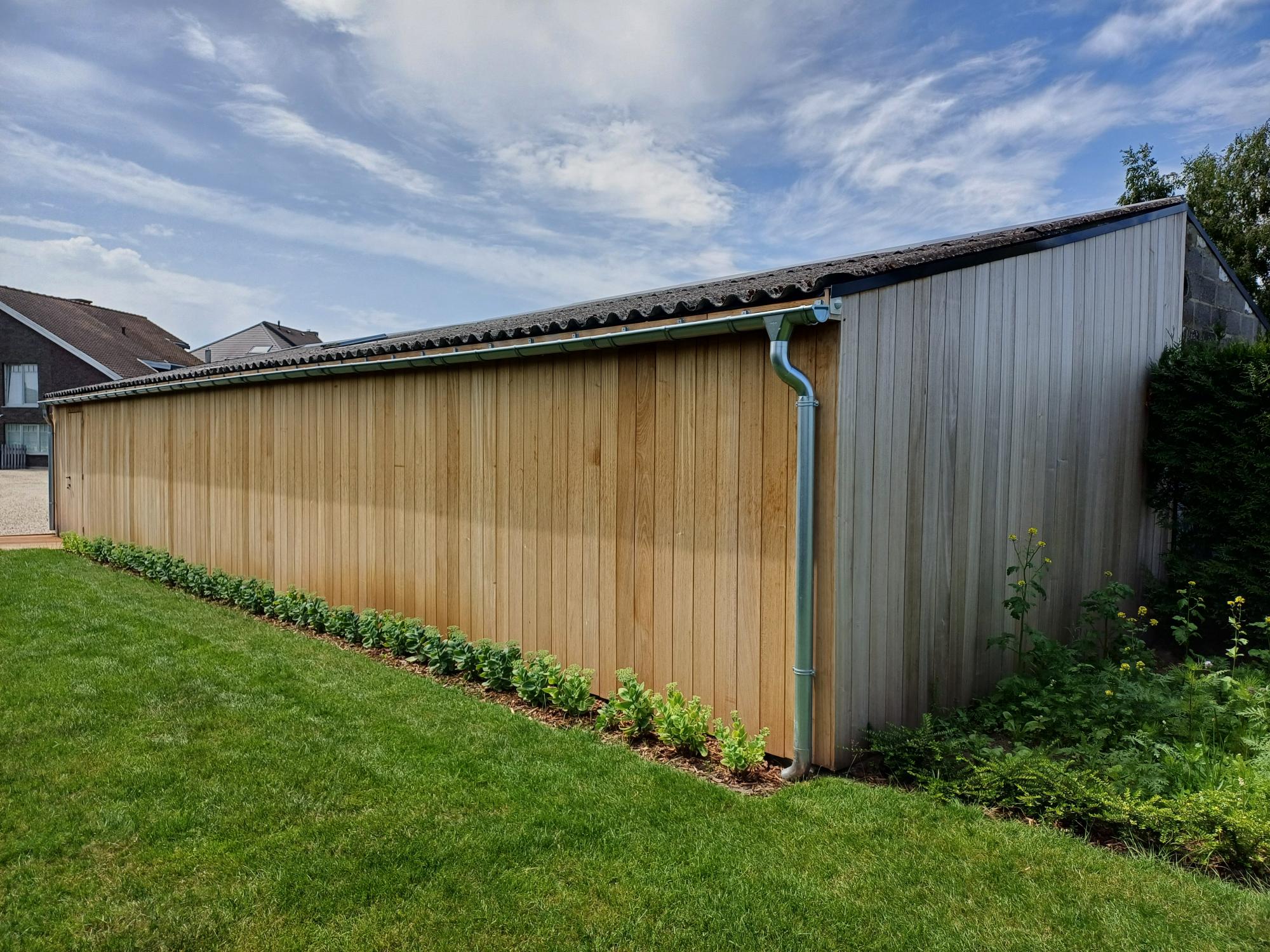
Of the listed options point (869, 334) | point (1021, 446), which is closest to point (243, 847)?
point (869, 334)

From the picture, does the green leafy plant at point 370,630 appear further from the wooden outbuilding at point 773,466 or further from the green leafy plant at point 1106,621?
the green leafy plant at point 1106,621

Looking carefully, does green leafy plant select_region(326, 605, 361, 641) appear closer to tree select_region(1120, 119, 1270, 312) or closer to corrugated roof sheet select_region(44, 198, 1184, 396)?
corrugated roof sheet select_region(44, 198, 1184, 396)

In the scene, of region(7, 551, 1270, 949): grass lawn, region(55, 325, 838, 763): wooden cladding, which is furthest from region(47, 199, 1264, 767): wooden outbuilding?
region(7, 551, 1270, 949): grass lawn

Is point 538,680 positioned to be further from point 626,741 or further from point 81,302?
point 81,302

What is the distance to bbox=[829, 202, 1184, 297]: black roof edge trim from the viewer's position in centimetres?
342

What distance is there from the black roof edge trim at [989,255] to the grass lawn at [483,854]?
7.46 ft

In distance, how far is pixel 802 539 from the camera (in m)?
3.40

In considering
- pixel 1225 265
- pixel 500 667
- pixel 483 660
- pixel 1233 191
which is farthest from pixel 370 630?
pixel 1233 191

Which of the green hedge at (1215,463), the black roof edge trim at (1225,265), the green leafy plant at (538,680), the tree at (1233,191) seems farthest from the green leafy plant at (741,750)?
the tree at (1233,191)

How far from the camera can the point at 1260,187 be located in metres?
15.5

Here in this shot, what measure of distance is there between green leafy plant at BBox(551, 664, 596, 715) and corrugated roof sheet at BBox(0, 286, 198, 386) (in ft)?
97.9

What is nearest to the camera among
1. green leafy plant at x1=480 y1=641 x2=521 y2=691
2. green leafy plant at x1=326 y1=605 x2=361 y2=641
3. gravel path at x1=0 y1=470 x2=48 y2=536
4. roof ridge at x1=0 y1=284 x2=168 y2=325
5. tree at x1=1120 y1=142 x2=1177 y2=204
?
green leafy plant at x1=480 y1=641 x2=521 y2=691

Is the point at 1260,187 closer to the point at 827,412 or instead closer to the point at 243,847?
the point at 827,412

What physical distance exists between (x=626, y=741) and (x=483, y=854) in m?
1.29
